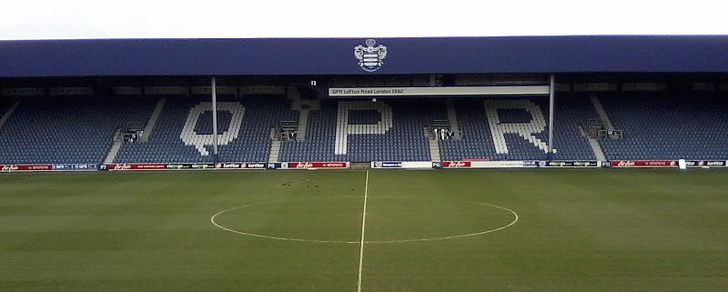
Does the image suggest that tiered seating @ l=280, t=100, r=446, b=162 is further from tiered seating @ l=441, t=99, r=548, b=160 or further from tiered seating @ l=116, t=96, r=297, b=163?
tiered seating @ l=116, t=96, r=297, b=163

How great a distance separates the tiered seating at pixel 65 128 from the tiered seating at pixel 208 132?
2.32m

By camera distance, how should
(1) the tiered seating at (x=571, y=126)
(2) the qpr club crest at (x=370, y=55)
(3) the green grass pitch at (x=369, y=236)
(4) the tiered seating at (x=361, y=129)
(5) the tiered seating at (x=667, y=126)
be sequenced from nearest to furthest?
(3) the green grass pitch at (x=369, y=236) → (2) the qpr club crest at (x=370, y=55) → (5) the tiered seating at (x=667, y=126) → (1) the tiered seating at (x=571, y=126) → (4) the tiered seating at (x=361, y=129)

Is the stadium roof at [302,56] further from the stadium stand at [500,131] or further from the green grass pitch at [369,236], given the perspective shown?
the green grass pitch at [369,236]

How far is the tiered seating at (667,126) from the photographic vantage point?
46.5 m

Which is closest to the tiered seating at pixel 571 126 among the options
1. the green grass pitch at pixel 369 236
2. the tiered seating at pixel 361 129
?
the tiered seating at pixel 361 129

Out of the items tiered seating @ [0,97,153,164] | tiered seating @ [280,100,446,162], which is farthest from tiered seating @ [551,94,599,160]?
tiered seating @ [0,97,153,164]

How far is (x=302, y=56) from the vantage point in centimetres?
4616

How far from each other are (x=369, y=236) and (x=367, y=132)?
1160 inches

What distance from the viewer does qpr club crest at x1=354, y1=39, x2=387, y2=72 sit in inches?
1812

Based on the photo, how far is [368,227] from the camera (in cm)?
2294

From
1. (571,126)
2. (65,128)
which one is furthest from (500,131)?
(65,128)

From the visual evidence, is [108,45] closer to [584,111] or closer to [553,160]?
[553,160]

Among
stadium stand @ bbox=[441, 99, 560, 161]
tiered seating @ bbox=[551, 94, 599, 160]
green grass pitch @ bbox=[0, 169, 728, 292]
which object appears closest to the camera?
green grass pitch @ bbox=[0, 169, 728, 292]

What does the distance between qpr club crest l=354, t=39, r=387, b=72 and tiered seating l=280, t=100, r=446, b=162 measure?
5.98 metres
